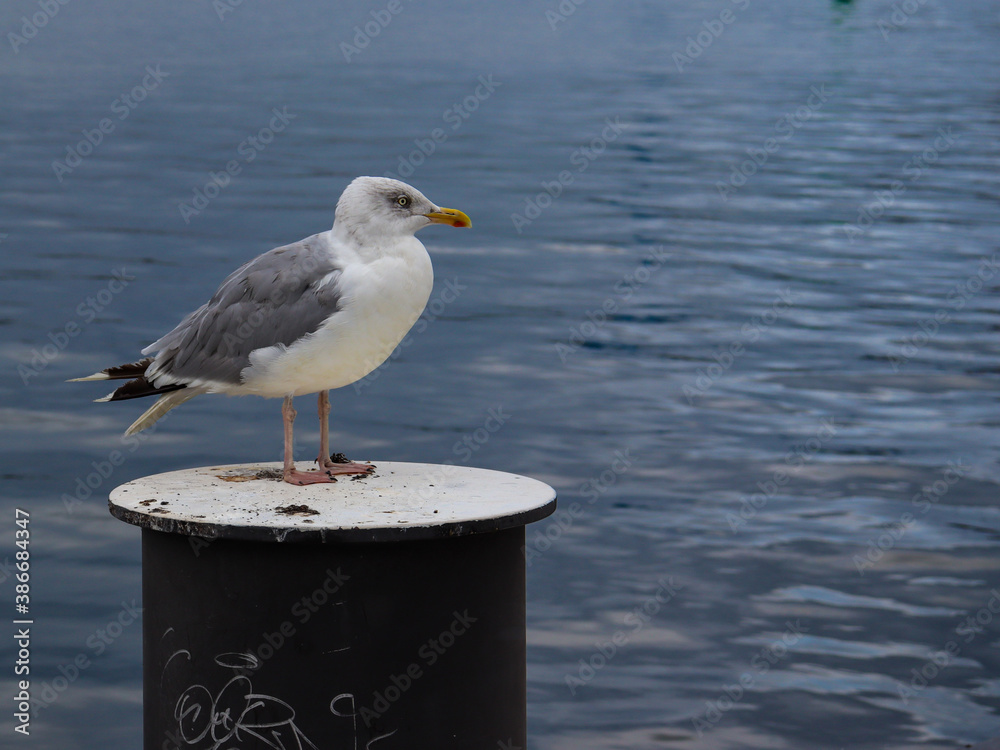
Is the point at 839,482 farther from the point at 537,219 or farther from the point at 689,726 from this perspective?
the point at 537,219

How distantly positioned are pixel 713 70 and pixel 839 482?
137 ft

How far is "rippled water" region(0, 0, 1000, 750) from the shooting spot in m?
7.69

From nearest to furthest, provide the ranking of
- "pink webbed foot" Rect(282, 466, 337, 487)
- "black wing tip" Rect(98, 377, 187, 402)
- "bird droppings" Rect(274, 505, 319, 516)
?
"bird droppings" Rect(274, 505, 319, 516) < "pink webbed foot" Rect(282, 466, 337, 487) < "black wing tip" Rect(98, 377, 187, 402)

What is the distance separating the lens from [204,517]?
14.7ft

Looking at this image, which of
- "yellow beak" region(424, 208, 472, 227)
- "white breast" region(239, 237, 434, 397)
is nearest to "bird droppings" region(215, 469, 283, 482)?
"white breast" region(239, 237, 434, 397)

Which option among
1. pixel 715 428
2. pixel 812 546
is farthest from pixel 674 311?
pixel 812 546

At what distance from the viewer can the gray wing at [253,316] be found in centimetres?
535

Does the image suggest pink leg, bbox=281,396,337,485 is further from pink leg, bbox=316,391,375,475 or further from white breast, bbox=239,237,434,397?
white breast, bbox=239,237,434,397

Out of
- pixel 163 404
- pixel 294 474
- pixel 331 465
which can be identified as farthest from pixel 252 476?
pixel 163 404

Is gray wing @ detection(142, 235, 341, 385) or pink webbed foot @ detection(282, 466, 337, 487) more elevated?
gray wing @ detection(142, 235, 341, 385)

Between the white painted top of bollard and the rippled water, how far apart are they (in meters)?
2.33

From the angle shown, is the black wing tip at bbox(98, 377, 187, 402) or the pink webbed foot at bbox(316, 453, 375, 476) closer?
the pink webbed foot at bbox(316, 453, 375, 476)

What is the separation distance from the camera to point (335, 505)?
4.71m

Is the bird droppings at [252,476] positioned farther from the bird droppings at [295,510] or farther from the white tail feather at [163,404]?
the bird droppings at [295,510]
